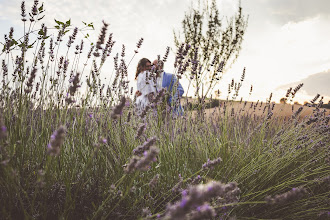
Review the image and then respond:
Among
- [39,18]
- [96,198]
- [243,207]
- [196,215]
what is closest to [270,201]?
[196,215]

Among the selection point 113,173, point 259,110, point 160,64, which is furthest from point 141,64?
point 113,173

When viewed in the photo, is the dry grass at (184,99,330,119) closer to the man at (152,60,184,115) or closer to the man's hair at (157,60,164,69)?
the man at (152,60,184,115)

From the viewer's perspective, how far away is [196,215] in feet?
1.91

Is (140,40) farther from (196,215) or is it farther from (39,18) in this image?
(196,215)

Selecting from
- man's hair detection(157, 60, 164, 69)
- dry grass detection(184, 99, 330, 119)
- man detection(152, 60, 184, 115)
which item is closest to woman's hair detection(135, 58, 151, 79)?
dry grass detection(184, 99, 330, 119)

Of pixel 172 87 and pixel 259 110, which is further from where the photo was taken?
pixel 259 110

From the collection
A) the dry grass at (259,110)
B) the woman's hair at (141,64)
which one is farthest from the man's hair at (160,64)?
the woman's hair at (141,64)

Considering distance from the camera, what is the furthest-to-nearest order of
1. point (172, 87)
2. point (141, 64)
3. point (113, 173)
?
point (141, 64) → point (172, 87) → point (113, 173)

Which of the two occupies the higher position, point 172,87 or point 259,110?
point 172,87

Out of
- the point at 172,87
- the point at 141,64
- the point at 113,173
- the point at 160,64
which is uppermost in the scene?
the point at 141,64

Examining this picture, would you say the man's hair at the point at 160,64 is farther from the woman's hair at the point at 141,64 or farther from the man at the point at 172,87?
the woman's hair at the point at 141,64

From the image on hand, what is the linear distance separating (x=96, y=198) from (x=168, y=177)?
490 mm

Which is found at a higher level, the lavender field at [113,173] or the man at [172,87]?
the man at [172,87]

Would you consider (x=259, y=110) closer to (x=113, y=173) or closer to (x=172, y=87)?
(x=172, y=87)
